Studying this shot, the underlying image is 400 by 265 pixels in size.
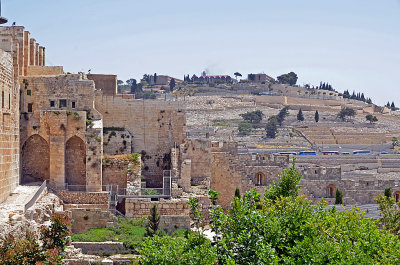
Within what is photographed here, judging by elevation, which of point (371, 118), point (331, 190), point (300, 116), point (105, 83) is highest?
point (105, 83)

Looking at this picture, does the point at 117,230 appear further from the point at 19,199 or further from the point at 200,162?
the point at 200,162

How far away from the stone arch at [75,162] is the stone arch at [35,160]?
75cm

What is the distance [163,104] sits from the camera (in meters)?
31.4

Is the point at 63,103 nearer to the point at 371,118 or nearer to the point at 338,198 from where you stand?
the point at 338,198

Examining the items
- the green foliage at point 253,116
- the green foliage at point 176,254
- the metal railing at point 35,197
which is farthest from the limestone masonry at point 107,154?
the green foliage at point 253,116

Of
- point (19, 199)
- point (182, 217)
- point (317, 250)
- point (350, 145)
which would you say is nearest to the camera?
point (317, 250)

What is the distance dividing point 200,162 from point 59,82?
22.7 ft

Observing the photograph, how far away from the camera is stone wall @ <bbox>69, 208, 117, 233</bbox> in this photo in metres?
25.6

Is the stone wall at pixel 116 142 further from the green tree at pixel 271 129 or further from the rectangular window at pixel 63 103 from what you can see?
the green tree at pixel 271 129

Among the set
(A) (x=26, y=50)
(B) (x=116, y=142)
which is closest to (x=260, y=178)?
(B) (x=116, y=142)

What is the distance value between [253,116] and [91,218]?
83.8m

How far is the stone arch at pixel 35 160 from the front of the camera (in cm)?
2781

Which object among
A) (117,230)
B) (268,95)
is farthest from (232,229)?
(268,95)

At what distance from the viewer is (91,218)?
84.3ft
